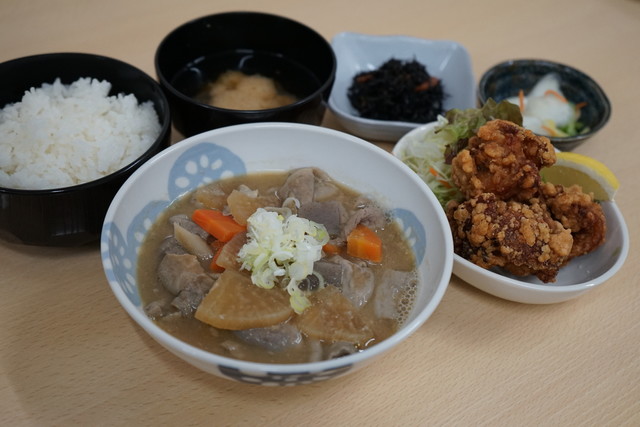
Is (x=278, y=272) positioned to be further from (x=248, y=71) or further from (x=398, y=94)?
(x=398, y=94)

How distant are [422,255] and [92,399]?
110 centimetres

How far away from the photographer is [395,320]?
1.62 metres

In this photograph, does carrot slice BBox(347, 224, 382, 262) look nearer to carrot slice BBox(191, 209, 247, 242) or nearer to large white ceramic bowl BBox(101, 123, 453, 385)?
large white ceramic bowl BBox(101, 123, 453, 385)

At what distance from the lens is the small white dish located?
9.27ft

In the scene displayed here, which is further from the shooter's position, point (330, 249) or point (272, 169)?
point (272, 169)

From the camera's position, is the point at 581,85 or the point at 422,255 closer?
the point at 422,255

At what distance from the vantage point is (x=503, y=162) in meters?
1.91

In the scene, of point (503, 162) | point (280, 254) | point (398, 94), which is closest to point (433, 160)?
point (503, 162)

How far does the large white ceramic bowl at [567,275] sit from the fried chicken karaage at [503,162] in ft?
0.95

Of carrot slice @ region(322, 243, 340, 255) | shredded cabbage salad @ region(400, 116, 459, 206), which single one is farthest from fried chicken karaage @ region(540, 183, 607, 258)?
carrot slice @ region(322, 243, 340, 255)

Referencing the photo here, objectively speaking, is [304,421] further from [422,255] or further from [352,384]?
[422,255]

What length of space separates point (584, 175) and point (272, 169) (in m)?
1.21

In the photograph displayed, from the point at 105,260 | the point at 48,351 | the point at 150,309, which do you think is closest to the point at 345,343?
the point at 150,309

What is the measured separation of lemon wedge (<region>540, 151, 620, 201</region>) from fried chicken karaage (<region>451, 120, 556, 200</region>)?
20 centimetres
